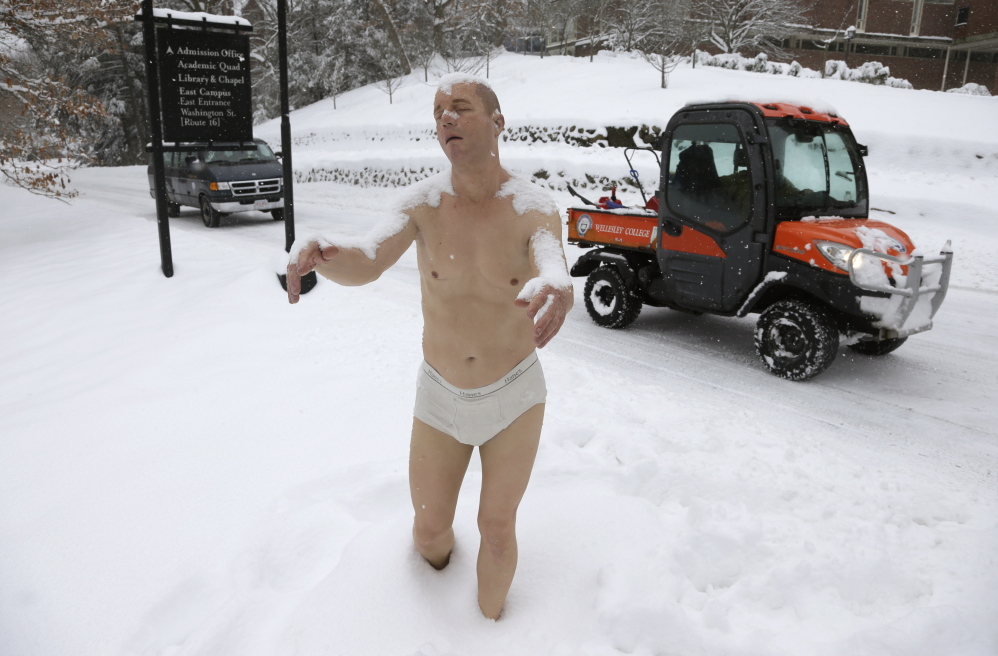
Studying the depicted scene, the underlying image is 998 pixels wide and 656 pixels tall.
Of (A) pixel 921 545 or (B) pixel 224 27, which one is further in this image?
(B) pixel 224 27

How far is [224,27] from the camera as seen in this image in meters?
7.19

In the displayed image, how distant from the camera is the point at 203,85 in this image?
7203 mm

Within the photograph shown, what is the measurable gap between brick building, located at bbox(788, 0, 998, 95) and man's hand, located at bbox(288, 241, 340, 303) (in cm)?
2968

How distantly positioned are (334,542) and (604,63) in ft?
73.5

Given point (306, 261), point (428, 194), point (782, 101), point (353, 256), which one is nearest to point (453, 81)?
point (428, 194)

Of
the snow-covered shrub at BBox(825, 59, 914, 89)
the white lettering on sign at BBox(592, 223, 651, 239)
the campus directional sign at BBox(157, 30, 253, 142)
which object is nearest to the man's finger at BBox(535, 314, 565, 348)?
the white lettering on sign at BBox(592, 223, 651, 239)

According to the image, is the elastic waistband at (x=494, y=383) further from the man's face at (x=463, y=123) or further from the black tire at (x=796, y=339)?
the black tire at (x=796, y=339)

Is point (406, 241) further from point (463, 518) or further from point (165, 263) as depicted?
point (165, 263)

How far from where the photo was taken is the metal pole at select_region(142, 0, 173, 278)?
259 inches

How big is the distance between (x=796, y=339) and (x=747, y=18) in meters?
22.9

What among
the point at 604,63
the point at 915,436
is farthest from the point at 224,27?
the point at 604,63

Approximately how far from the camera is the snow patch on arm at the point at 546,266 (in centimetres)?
173

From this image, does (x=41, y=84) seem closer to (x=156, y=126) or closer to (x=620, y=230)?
(x=156, y=126)

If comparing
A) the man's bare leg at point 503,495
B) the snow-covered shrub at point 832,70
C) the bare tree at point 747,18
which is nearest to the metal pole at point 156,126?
the man's bare leg at point 503,495
